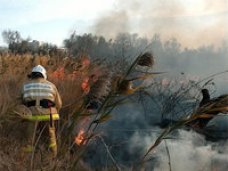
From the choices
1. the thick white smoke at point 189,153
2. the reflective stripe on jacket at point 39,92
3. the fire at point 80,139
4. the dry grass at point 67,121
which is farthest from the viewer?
the thick white smoke at point 189,153

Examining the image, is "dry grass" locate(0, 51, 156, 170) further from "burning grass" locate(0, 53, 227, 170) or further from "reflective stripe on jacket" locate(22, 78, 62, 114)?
"reflective stripe on jacket" locate(22, 78, 62, 114)

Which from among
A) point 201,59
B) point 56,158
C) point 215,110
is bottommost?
point 201,59

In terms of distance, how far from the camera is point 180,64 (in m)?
30.1

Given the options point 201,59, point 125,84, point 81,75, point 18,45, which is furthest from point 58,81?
point 201,59

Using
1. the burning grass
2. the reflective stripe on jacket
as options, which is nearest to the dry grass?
the burning grass

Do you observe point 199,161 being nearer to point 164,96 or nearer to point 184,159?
point 184,159

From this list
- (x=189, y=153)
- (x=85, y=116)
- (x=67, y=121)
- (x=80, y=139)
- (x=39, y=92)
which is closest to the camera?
(x=85, y=116)

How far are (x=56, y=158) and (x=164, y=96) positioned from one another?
44.3ft

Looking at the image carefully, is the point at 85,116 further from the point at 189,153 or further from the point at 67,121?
the point at 189,153

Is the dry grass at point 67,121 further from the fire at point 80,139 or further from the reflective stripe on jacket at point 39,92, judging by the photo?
the reflective stripe on jacket at point 39,92

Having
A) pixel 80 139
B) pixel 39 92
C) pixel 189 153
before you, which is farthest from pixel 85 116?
pixel 189 153

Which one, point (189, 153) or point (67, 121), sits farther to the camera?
point (189, 153)

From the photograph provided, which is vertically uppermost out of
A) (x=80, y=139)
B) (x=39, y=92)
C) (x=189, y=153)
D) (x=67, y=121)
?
(x=67, y=121)

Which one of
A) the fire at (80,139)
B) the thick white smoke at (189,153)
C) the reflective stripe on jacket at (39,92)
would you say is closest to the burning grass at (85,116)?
the fire at (80,139)
